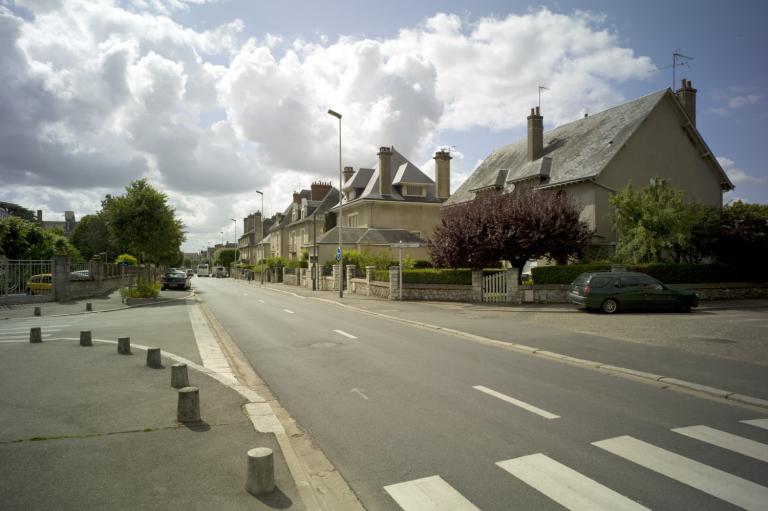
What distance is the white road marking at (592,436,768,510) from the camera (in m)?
3.97

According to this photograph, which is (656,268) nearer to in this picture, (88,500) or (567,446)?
(567,446)

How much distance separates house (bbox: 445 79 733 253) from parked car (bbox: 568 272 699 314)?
8.15 metres

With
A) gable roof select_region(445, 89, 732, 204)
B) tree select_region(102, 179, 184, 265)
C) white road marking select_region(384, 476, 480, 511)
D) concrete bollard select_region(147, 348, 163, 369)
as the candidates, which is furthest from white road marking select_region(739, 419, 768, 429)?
tree select_region(102, 179, 184, 265)

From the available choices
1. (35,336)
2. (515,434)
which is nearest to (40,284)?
(35,336)

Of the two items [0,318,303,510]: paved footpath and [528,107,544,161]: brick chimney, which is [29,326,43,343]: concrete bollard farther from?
[528,107,544,161]: brick chimney

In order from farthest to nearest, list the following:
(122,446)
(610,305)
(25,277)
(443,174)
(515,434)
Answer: (443,174) < (25,277) < (610,305) < (515,434) < (122,446)

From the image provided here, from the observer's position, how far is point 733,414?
640 centimetres

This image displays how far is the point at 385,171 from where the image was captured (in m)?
47.1

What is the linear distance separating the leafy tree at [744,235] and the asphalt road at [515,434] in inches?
795

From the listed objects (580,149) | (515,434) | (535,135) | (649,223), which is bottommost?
(515,434)

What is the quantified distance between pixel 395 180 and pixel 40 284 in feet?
103

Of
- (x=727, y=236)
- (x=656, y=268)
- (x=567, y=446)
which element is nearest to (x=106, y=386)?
(x=567, y=446)

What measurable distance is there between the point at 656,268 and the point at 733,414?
60.5 ft

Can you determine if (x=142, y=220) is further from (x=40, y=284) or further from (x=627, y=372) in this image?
(x=627, y=372)
